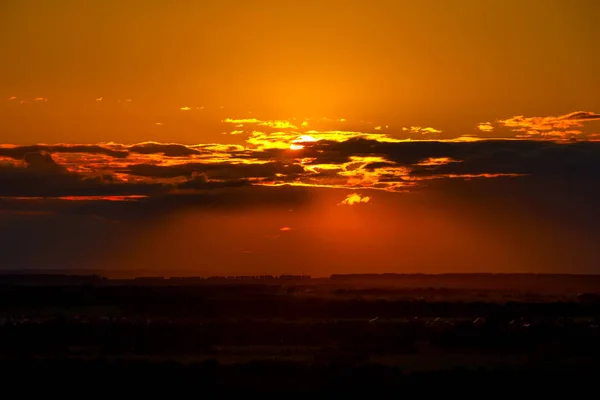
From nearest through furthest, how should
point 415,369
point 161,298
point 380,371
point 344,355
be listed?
point 380,371 → point 415,369 → point 344,355 → point 161,298

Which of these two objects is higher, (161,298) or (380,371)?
(380,371)

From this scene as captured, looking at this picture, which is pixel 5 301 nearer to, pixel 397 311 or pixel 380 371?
pixel 397 311

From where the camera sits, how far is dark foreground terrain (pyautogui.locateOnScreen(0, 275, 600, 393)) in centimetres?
3566

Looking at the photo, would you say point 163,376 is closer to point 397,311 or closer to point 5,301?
point 397,311

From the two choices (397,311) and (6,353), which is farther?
(397,311)

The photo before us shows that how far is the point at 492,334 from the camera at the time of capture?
52375 millimetres

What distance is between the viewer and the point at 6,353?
47.1 metres

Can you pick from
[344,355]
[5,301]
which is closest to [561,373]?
[344,355]

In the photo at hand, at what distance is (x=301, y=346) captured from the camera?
5059 centimetres

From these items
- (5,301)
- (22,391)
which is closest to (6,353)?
(22,391)

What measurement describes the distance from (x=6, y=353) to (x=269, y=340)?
48.3ft

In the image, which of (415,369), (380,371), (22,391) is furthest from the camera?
(415,369)

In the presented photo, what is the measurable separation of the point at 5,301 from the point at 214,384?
59065 millimetres

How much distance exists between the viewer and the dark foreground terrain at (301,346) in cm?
3566
